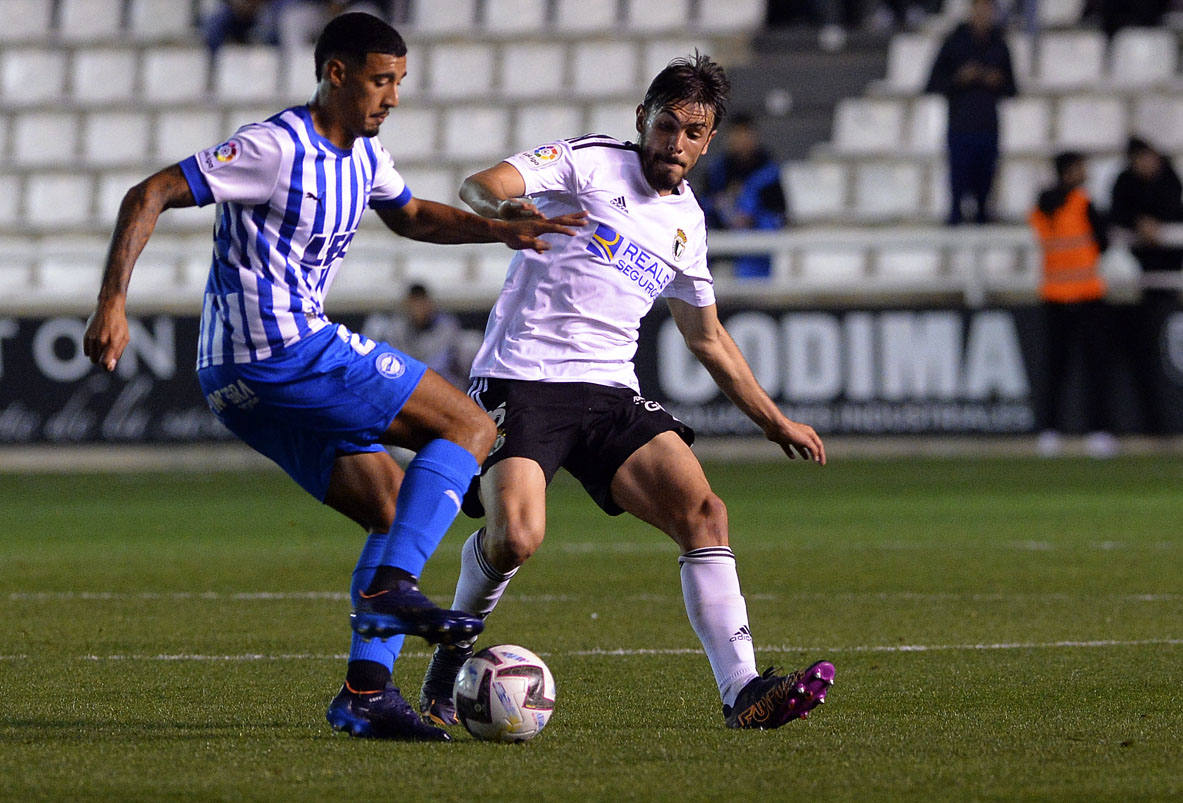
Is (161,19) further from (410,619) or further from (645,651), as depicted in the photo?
Answer: (410,619)

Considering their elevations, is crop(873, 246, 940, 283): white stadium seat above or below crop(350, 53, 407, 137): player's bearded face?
below

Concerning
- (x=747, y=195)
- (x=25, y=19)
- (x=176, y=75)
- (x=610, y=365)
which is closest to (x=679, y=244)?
(x=610, y=365)

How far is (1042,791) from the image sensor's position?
388 centimetres

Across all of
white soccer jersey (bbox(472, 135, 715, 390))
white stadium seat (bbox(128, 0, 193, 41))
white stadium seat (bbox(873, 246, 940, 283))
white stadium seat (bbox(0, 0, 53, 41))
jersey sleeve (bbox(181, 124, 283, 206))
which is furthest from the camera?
white stadium seat (bbox(0, 0, 53, 41))

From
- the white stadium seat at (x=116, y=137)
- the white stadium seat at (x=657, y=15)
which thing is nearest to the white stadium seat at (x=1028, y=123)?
the white stadium seat at (x=657, y=15)

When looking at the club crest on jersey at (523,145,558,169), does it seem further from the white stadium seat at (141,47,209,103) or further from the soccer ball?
the white stadium seat at (141,47,209,103)

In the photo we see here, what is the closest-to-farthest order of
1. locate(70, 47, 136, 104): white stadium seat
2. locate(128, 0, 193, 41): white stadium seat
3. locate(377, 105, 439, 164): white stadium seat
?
locate(377, 105, 439, 164): white stadium seat < locate(70, 47, 136, 104): white stadium seat < locate(128, 0, 193, 41): white stadium seat

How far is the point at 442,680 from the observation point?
528 centimetres

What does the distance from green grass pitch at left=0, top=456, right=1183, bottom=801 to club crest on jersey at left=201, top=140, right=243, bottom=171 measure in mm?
1350

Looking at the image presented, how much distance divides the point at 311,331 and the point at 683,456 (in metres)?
1.13

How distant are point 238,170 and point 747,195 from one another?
12095 millimetres

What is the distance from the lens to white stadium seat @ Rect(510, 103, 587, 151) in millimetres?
19422

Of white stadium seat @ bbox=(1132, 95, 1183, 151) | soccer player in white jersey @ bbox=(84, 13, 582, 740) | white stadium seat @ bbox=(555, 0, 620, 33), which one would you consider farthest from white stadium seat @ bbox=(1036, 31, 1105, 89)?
soccer player in white jersey @ bbox=(84, 13, 582, 740)

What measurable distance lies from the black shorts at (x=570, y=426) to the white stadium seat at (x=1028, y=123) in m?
13.5
